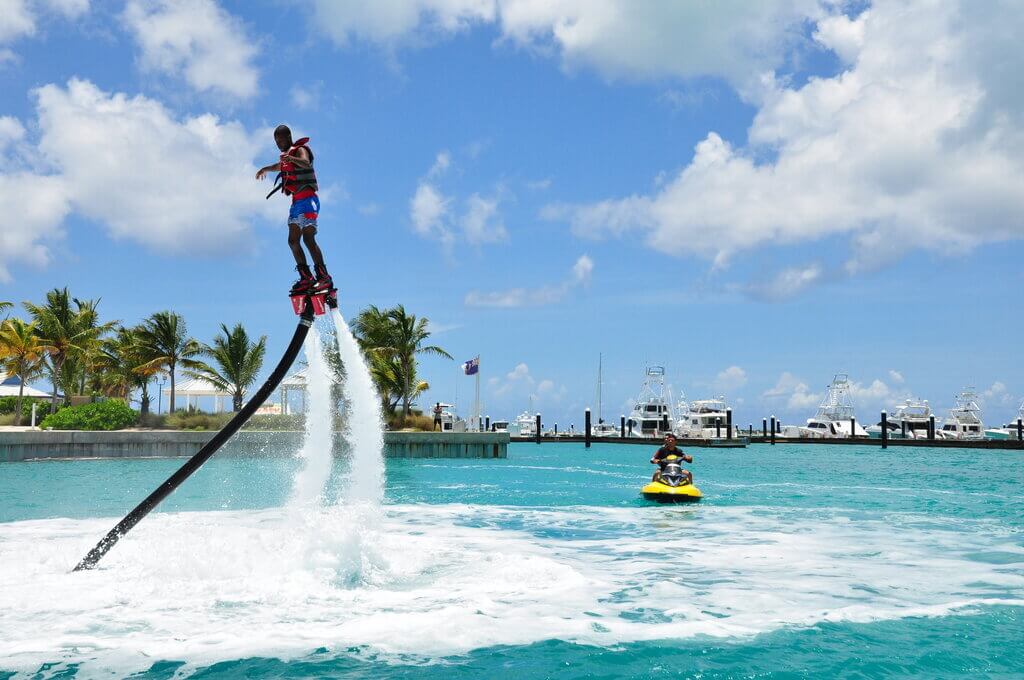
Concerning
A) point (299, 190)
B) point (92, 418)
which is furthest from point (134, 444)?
point (299, 190)

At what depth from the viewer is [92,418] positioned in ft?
133

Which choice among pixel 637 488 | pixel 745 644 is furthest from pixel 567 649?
pixel 637 488

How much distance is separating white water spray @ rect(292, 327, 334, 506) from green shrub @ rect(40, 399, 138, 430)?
3455cm

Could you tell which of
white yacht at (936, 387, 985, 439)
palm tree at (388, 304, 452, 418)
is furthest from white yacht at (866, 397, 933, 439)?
palm tree at (388, 304, 452, 418)

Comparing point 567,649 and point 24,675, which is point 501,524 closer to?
point 567,649

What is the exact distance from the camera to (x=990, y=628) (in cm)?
890

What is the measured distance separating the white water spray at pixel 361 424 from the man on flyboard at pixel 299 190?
106 centimetres

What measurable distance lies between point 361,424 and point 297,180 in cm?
341

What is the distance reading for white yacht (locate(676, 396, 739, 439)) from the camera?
268ft

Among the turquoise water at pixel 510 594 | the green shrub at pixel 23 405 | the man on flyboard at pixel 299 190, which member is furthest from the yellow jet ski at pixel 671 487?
the green shrub at pixel 23 405

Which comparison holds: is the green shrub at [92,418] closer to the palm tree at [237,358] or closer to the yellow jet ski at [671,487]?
the palm tree at [237,358]

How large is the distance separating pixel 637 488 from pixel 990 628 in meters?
19.6

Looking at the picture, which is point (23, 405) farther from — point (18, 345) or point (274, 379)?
point (274, 379)

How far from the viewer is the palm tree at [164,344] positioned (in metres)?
47.4
